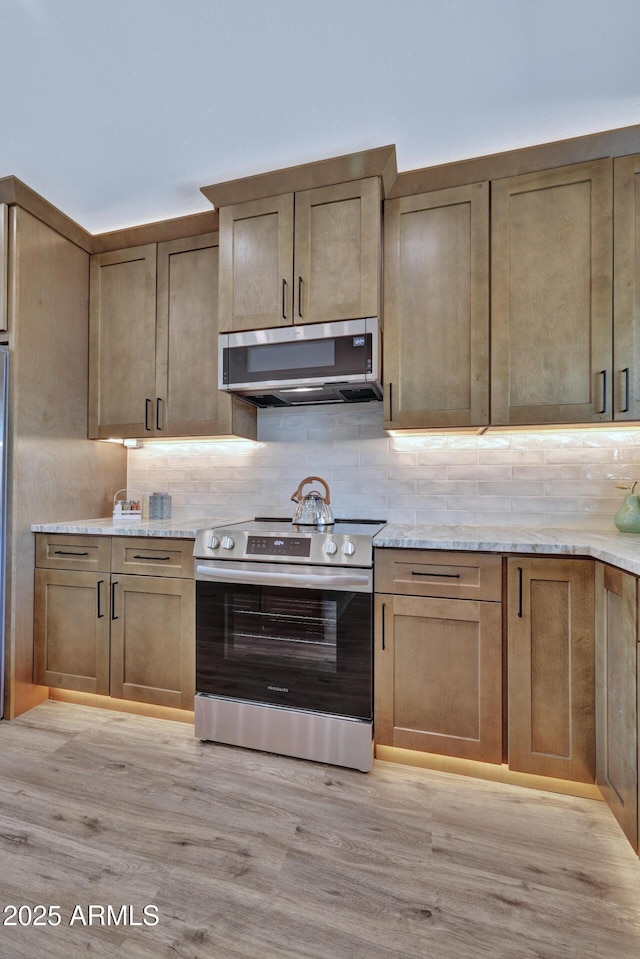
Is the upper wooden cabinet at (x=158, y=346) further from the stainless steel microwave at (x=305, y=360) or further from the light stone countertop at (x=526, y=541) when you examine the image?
the light stone countertop at (x=526, y=541)

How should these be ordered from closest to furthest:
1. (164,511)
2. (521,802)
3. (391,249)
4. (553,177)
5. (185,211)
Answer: (521,802), (553,177), (391,249), (185,211), (164,511)

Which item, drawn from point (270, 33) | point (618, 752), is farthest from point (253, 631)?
point (270, 33)

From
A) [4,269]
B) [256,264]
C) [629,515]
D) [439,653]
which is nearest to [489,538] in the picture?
[439,653]

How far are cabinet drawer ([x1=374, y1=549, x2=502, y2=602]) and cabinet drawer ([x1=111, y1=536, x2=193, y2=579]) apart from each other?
0.95 m

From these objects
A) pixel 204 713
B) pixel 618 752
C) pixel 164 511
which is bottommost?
pixel 204 713

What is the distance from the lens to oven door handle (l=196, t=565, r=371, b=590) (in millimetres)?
1901

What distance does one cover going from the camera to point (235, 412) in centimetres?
254

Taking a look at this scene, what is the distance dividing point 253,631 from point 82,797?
0.86 meters

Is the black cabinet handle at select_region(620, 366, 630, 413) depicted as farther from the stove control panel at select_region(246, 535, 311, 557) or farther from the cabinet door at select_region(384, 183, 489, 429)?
the stove control panel at select_region(246, 535, 311, 557)

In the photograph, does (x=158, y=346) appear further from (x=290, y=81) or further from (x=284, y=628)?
(x=284, y=628)

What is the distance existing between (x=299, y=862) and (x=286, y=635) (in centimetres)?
78

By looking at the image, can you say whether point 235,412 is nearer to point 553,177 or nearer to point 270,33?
point 270,33

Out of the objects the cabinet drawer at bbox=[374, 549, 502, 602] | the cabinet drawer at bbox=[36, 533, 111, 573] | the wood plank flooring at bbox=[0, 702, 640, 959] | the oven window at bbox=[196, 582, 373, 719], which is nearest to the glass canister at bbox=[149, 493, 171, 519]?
the cabinet drawer at bbox=[36, 533, 111, 573]

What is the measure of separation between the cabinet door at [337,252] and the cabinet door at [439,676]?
1.36 metres
